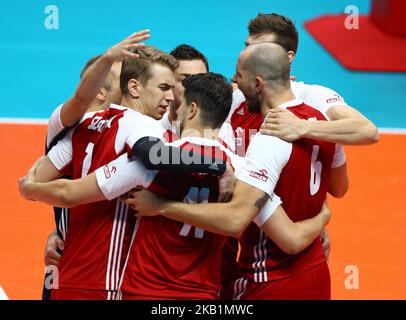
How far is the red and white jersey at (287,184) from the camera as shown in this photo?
440cm

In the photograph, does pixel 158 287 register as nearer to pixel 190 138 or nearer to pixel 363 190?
pixel 190 138

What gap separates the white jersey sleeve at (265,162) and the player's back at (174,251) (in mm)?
195

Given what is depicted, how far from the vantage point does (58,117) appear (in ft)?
15.5

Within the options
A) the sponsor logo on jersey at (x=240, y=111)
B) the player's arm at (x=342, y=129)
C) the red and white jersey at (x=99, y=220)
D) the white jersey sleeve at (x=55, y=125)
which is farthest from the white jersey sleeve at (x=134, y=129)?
the sponsor logo on jersey at (x=240, y=111)

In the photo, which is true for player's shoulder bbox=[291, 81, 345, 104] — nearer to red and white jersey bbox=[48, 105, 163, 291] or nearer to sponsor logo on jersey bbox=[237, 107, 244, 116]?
sponsor logo on jersey bbox=[237, 107, 244, 116]

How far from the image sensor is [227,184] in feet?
14.1

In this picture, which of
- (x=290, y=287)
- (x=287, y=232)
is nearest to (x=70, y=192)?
(x=287, y=232)

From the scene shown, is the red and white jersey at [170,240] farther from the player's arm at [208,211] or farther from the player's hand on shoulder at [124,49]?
the player's hand on shoulder at [124,49]

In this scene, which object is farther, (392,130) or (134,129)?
(392,130)

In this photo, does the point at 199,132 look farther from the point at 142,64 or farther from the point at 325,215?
the point at 325,215

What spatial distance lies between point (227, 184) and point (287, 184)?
423 mm

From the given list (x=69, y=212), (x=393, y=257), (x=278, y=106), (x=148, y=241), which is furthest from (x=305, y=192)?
(x=393, y=257)

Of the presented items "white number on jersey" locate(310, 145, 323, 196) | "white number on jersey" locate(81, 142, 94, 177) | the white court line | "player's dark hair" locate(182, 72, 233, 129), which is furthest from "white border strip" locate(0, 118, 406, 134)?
"player's dark hair" locate(182, 72, 233, 129)

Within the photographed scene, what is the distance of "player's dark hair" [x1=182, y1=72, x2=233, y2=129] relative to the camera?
4398mm
